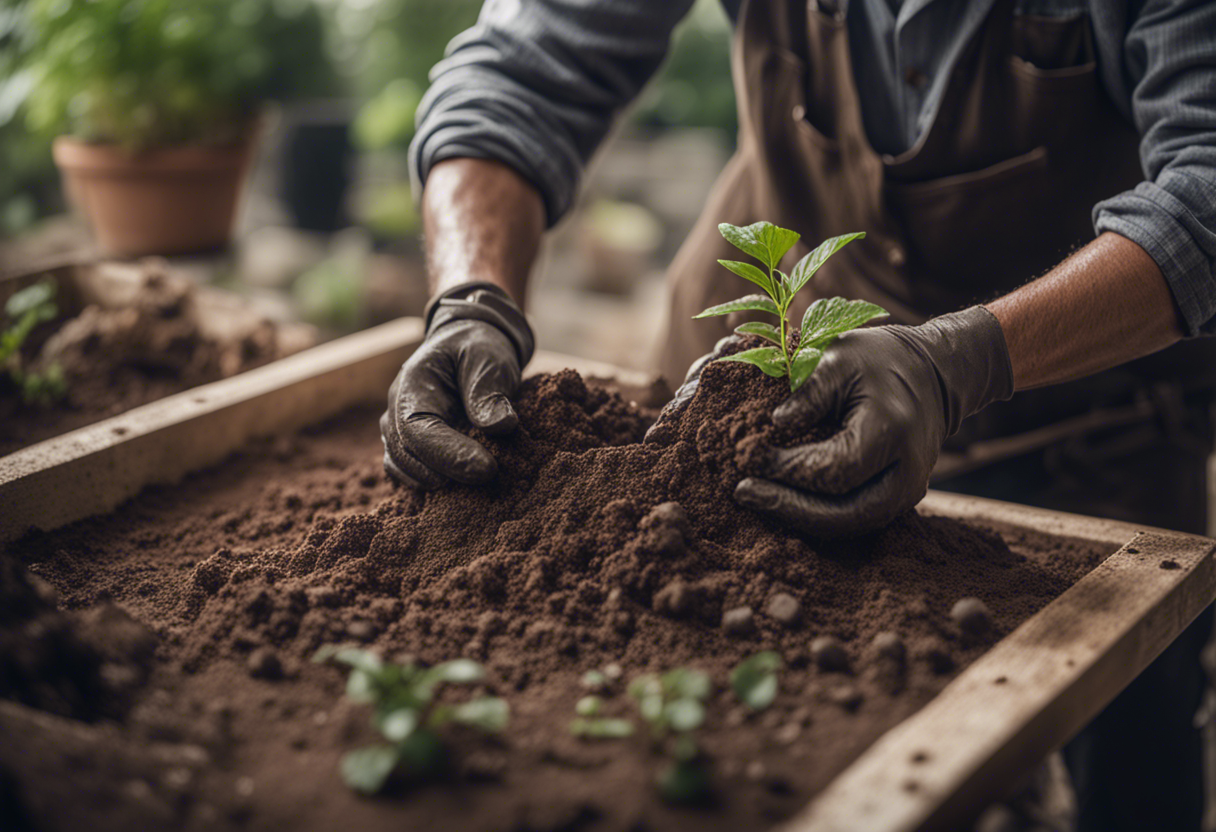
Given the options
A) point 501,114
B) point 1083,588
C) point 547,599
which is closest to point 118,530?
point 547,599

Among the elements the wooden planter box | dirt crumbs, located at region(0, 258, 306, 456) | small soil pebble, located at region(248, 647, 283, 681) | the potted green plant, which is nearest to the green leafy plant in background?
the potted green plant

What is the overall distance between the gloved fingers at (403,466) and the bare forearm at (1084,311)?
884mm

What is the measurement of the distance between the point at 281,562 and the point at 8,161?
13.0 feet

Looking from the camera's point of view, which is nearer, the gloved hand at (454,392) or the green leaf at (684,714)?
the green leaf at (684,714)

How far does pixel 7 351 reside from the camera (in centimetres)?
199

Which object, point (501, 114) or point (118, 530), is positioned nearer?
point (118, 530)

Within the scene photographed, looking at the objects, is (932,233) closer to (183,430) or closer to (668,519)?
(668,519)

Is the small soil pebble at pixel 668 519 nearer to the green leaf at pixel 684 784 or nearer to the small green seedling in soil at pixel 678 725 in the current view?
the small green seedling in soil at pixel 678 725

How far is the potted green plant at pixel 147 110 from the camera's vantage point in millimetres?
2794

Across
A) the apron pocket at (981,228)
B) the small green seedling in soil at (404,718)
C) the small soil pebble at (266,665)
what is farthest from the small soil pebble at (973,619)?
the apron pocket at (981,228)

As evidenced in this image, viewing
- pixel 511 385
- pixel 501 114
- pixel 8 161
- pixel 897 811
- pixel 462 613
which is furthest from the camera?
pixel 8 161

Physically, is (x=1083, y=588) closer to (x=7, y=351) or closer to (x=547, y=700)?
(x=547, y=700)

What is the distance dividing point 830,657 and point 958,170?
1.16 m

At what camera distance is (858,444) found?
45.5 inches
